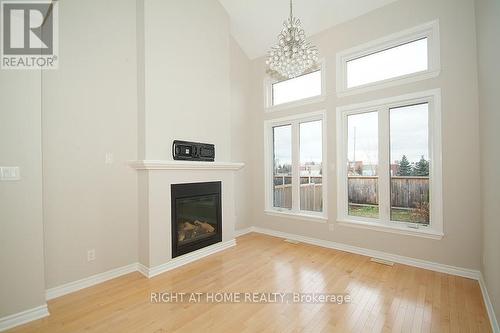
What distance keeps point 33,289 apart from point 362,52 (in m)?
4.98

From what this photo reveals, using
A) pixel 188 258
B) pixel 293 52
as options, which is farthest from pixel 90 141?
pixel 293 52

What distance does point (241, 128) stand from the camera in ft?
15.3

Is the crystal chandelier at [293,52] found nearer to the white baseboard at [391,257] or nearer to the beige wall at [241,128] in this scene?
the beige wall at [241,128]

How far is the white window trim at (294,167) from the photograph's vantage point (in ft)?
12.7

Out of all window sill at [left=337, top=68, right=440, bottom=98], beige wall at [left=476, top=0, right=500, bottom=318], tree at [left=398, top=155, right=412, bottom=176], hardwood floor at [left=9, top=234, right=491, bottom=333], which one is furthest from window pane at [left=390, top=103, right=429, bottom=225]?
hardwood floor at [left=9, top=234, right=491, bottom=333]

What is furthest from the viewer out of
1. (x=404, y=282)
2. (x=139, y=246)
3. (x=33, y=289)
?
(x=139, y=246)

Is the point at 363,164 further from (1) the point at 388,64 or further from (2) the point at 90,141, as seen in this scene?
(2) the point at 90,141

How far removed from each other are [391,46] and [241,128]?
9.28 feet

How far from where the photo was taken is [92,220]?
2.66 m

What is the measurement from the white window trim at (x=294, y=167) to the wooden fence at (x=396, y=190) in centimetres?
47

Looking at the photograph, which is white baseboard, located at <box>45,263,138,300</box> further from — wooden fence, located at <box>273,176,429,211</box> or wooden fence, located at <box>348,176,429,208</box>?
wooden fence, located at <box>348,176,429,208</box>

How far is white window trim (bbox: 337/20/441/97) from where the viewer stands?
2876 mm

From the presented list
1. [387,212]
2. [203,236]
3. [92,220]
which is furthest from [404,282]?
[92,220]

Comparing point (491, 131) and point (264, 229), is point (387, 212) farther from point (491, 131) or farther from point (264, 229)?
point (264, 229)
